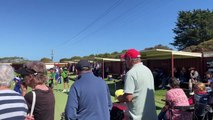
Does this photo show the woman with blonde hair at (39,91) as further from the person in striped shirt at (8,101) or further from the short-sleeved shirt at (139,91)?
the short-sleeved shirt at (139,91)

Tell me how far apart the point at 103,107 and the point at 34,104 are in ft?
3.15

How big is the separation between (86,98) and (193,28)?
6892 centimetres

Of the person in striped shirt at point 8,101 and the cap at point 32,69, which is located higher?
the cap at point 32,69

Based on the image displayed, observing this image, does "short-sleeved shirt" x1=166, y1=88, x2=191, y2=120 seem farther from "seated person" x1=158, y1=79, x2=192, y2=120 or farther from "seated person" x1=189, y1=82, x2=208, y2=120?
"seated person" x1=189, y1=82, x2=208, y2=120

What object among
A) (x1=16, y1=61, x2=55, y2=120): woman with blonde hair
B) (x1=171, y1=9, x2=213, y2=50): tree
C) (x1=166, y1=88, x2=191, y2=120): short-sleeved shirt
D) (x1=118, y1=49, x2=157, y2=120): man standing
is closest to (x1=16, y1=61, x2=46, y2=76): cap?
(x1=16, y1=61, x2=55, y2=120): woman with blonde hair

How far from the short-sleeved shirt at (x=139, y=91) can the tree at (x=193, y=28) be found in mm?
64161

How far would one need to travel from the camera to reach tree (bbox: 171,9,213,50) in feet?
221

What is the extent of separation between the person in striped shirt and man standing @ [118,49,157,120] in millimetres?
1697

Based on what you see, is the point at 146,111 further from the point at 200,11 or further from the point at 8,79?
the point at 200,11

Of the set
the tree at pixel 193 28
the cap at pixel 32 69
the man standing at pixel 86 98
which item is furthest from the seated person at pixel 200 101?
the tree at pixel 193 28

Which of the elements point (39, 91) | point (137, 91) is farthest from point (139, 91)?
point (39, 91)

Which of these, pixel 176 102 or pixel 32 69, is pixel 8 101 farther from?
pixel 176 102

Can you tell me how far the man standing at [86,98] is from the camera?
13.1 feet

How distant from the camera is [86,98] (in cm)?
407
